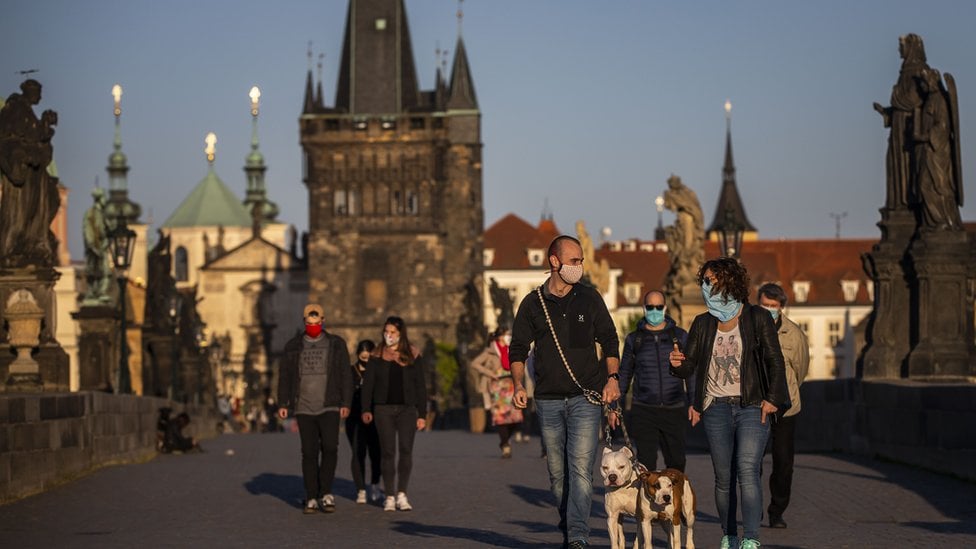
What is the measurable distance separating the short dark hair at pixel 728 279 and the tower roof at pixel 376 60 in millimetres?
109614

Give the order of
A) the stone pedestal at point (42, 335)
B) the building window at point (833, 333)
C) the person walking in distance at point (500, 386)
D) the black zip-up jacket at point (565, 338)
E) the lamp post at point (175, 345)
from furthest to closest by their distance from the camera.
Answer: the building window at point (833, 333) < the lamp post at point (175, 345) < the person walking in distance at point (500, 386) < the stone pedestal at point (42, 335) < the black zip-up jacket at point (565, 338)

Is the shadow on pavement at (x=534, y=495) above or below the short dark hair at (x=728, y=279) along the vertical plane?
below

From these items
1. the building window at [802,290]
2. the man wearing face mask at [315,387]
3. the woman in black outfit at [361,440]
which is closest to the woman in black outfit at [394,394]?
the woman in black outfit at [361,440]

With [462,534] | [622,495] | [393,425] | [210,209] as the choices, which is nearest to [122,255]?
[393,425]

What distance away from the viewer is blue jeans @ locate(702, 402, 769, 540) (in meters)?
11.8

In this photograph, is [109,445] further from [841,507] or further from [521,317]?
[521,317]

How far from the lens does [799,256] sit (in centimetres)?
13838

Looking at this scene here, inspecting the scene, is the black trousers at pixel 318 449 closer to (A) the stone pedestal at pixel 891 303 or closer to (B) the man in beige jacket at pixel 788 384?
(B) the man in beige jacket at pixel 788 384

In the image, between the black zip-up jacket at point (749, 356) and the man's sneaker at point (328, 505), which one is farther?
the man's sneaker at point (328, 505)

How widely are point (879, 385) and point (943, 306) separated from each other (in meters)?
1.43

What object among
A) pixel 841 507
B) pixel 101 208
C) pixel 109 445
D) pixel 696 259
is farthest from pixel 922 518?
pixel 101 208

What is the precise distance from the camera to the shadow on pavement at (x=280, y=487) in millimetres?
18469

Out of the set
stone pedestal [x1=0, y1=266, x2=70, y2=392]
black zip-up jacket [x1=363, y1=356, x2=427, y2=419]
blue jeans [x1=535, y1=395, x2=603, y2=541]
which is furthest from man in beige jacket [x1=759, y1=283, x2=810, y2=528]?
stone pedestal [x1=0, y1=266, x2=70, y2=392]

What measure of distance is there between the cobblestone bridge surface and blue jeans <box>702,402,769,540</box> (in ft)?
3.85
